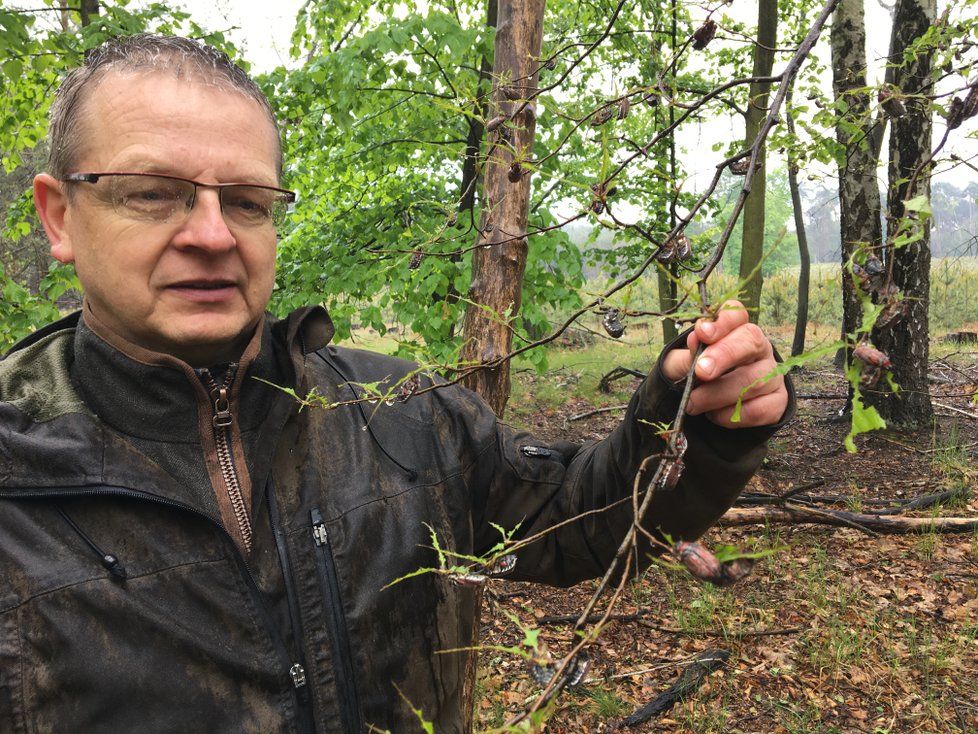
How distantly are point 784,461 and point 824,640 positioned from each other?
3001mm

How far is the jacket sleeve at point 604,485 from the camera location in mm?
1441

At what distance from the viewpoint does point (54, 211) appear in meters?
1.65

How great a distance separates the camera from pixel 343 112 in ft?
17.3

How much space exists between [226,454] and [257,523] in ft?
0.63

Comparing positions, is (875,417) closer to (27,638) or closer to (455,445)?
(455,445)

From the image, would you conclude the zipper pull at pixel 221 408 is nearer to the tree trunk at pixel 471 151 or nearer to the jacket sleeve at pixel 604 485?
the jacket sleeve at pixel 604 485

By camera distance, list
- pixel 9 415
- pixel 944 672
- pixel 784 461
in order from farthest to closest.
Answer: pixel 784 461 < pixel 944 672 < pixel 9 415

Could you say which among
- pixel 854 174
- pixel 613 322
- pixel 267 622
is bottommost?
pixel 267 622

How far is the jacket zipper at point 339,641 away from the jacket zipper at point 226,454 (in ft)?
0.57

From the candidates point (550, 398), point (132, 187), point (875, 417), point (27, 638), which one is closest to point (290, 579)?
point (27, 638)

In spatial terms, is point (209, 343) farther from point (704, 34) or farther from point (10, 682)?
point (704, 34)

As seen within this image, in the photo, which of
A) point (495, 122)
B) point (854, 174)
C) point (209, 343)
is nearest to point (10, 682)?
point (209, 343)

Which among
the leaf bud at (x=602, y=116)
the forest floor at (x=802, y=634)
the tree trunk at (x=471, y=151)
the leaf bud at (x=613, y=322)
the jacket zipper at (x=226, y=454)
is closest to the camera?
the leaf bud at (x=613, y=322)

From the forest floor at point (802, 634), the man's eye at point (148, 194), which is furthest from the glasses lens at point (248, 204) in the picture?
the forest floor at point (802, 634)
